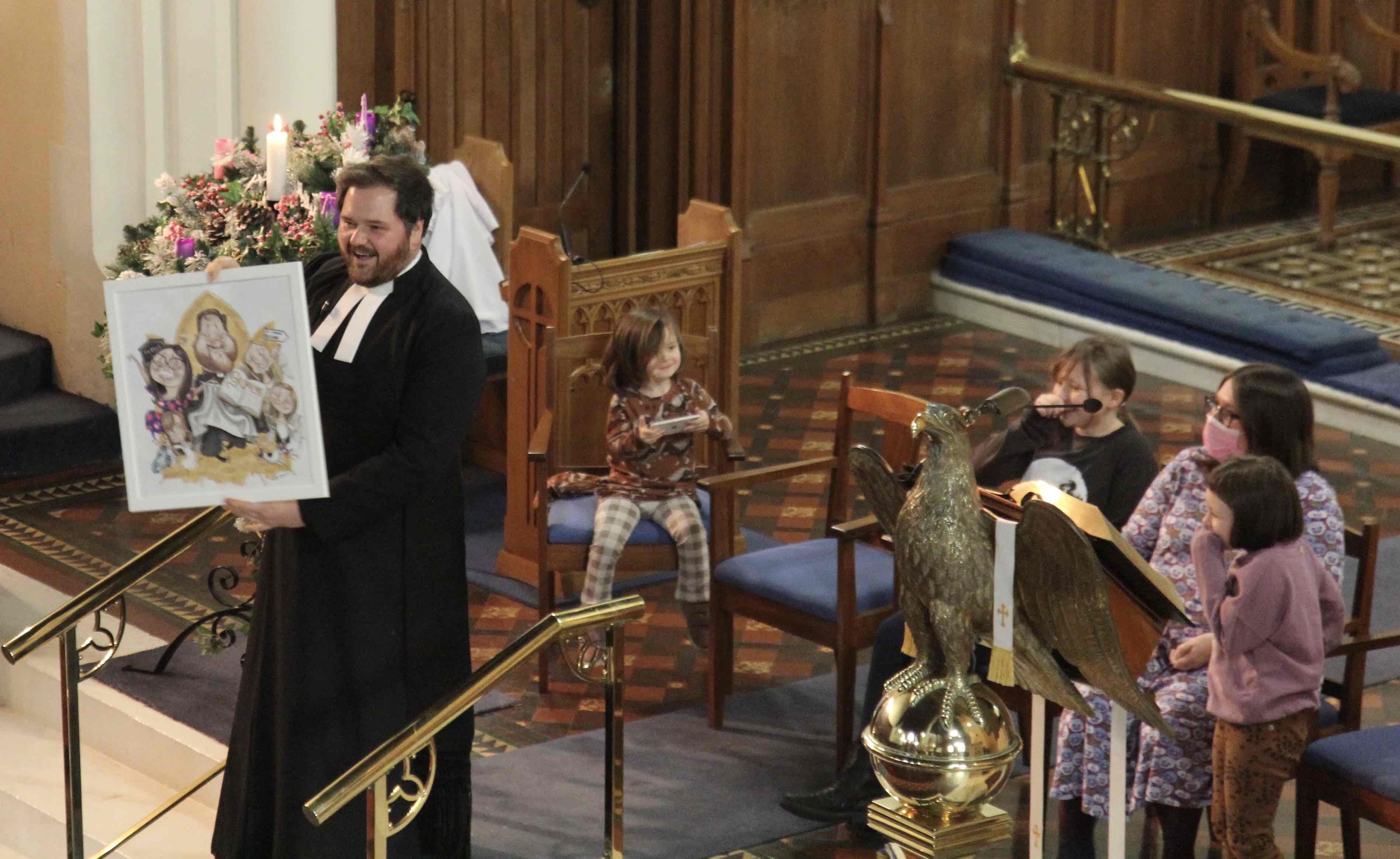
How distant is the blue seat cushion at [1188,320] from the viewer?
8555 millimetres

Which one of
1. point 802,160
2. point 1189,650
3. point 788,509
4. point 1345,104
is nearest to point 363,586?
point 1189,650

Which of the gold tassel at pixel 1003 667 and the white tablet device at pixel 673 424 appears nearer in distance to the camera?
the gold tassel at pixel 1003 667

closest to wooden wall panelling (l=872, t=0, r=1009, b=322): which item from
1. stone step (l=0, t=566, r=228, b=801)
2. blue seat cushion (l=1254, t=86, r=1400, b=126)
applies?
blue seat cushion (l=1254, t=86, r=1400, b=126)

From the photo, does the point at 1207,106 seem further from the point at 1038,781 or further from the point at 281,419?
the point at 1038,781

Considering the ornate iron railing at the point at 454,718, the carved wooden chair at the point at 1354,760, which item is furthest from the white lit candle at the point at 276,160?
the carved wooden chair at the point at 1354,760

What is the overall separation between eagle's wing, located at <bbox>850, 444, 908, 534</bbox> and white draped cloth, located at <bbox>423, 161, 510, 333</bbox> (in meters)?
5.07

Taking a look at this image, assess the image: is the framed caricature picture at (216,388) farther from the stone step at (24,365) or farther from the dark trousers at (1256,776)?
the stone step at (24,365)

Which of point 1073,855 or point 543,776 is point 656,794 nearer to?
point 543,776

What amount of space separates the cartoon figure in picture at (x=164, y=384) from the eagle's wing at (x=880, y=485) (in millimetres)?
1646

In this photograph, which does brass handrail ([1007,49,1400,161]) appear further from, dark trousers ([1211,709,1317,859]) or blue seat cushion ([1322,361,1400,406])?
dark trousers ([1211,709,1317,859])

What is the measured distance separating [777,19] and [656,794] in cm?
482

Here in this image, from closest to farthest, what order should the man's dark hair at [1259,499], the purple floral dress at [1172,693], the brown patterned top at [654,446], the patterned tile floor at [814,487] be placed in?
1. the man's dark hair at [1259,499]
2. the purple floral dress at [1172,693]
3. the patterned tile floor at [814,487]
4. the brown patterned top at [654,446]

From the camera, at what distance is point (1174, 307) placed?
29.7 ft

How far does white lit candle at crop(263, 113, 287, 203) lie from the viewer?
4.84m
